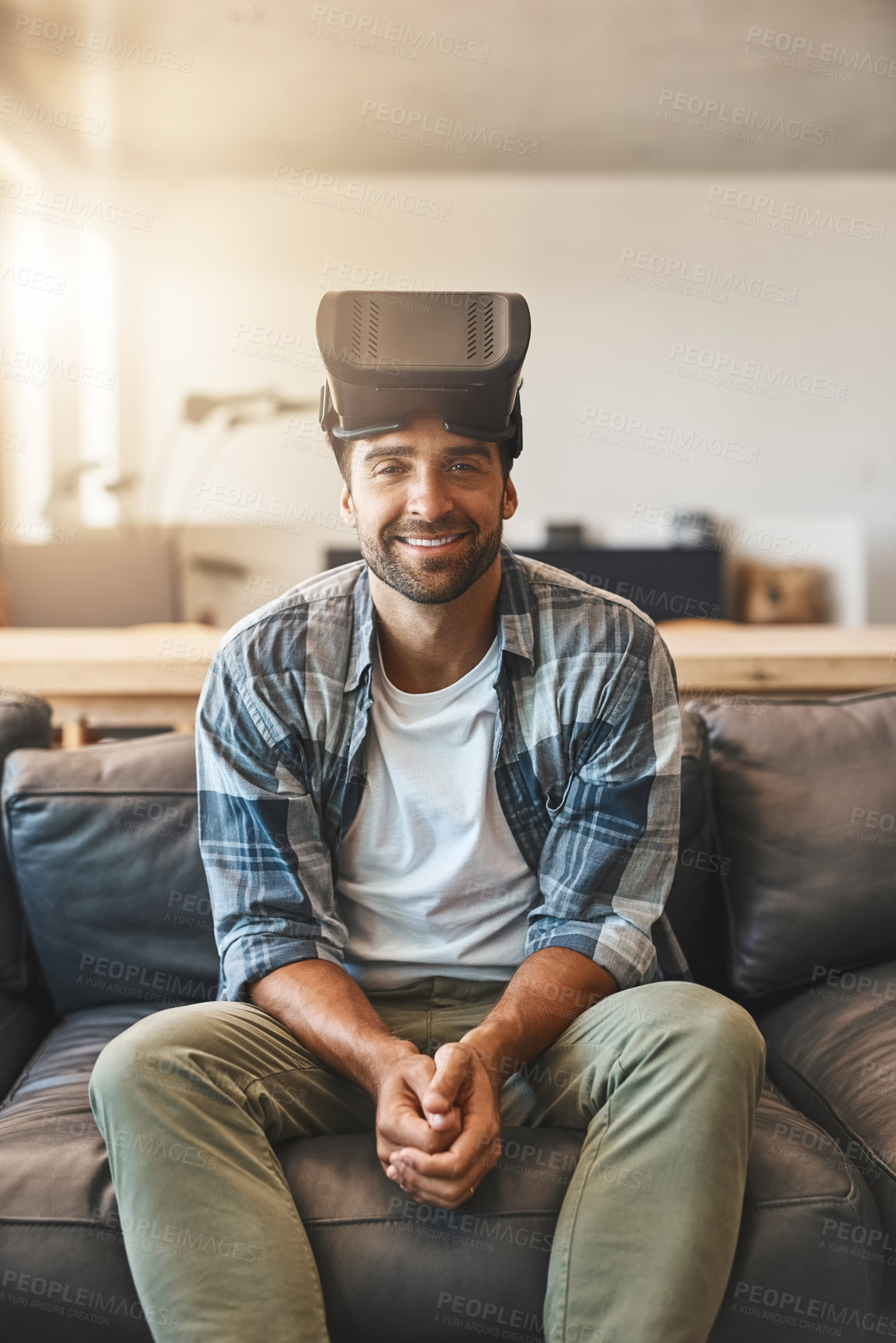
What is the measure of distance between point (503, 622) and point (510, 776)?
8.0 inches

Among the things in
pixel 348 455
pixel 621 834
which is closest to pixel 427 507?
pixel 348 455

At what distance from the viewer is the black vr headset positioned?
1.33 meters

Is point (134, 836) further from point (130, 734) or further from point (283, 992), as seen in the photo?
point (130, 734)

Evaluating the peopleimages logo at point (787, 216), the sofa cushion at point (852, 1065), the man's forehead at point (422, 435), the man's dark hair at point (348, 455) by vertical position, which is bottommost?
the sofa cushion at point (852, 1065)

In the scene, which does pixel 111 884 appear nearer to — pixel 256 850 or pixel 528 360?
pixel 256 850

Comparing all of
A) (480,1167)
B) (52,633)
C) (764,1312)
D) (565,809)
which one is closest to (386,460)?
(565,809)

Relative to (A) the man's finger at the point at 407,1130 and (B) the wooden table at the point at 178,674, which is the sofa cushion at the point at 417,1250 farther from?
(B) the wooden table at the point at 178,674

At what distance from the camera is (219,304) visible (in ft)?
18.0

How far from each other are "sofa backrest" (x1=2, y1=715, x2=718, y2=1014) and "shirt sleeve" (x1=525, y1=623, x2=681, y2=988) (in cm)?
23

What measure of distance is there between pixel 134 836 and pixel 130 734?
1663mm

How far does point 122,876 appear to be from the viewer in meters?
1.57

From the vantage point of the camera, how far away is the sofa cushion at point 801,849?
158 centimetres

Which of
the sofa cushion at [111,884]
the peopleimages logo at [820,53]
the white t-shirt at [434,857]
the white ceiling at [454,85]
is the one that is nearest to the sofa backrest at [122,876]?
the sofa cushion at [111,884]

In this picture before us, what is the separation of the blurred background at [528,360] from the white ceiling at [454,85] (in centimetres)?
5
